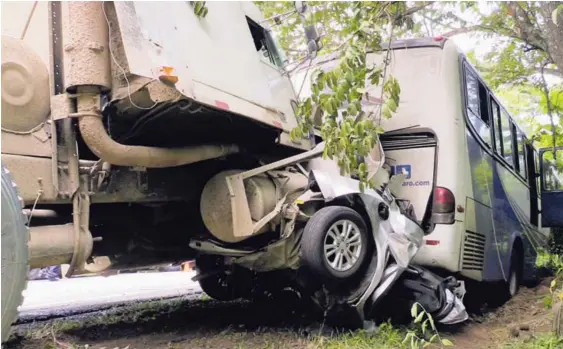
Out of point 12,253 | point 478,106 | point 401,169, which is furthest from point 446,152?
point 12,253

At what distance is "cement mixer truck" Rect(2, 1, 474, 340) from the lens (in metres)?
2.79

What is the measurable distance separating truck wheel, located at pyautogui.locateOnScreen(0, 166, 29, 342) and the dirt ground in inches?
58.0

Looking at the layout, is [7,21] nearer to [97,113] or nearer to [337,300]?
[97,113]

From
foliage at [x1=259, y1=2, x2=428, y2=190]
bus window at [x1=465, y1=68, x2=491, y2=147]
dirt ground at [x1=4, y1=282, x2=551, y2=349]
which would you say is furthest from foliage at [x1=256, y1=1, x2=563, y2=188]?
dirt ground at [x1=4, y1=282, x2=551, y2=349]

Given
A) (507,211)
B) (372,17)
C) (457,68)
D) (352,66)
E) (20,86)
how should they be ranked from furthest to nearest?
(507,211) → (457,68) → (372,17) → (352,66) → (20,86)

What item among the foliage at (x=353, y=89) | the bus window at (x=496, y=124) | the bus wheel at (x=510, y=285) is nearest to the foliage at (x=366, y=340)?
the foliage at (x=353, y=89)

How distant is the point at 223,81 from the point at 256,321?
2.61 meters

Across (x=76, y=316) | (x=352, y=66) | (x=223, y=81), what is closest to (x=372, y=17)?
(x=352, y=66)

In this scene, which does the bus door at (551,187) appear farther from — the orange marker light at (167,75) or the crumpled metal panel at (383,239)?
the orange marker light at (167,75)

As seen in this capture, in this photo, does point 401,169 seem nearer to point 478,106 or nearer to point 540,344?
point 478,106

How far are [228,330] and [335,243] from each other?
1.35 metres

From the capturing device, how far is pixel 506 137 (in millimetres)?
7254

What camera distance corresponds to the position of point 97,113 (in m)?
2.87

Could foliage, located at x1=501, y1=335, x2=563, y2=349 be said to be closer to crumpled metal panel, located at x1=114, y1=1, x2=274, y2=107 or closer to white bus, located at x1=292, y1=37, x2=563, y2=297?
white bus, located at x1=292, y1=37, x2=563, y2=297
